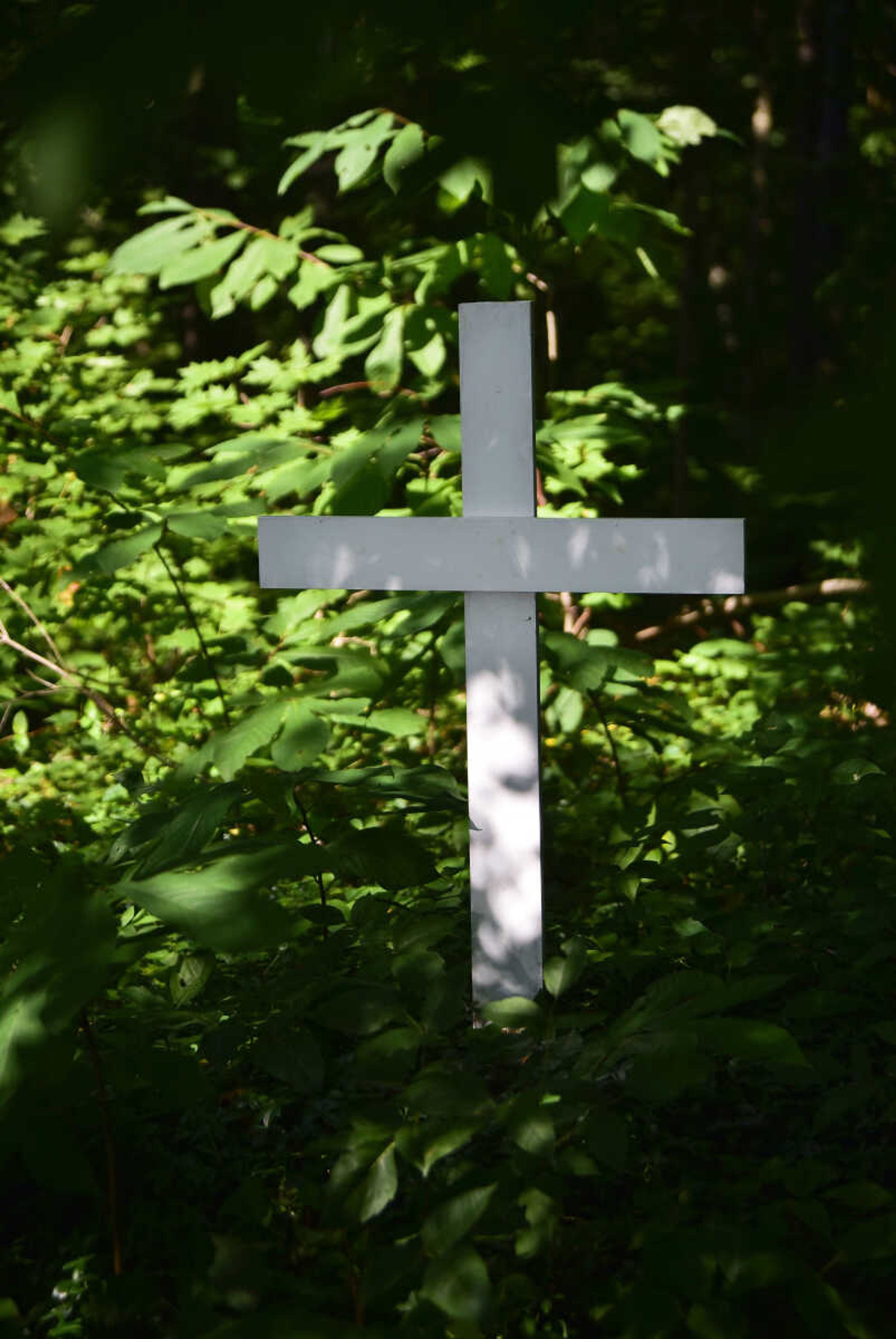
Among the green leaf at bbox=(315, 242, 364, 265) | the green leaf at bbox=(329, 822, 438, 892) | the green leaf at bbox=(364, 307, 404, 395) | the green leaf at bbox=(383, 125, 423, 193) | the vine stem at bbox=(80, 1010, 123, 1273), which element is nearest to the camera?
the green leaf at bbox=(383, 125, 423, 193)

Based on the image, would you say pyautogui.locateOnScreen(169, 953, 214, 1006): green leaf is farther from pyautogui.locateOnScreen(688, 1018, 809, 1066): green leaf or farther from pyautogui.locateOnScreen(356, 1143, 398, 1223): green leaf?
pyautogui.locateOnScreen(688, 1018, 809, 1066): green leaf

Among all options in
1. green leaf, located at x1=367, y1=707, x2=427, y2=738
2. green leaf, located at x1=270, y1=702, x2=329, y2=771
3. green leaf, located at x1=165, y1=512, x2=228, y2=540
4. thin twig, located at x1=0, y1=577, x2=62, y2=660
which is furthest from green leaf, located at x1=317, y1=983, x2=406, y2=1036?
thin twig, located at x1=0, y1=577, x2=62, y2=660

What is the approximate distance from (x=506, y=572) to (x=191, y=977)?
0.91m

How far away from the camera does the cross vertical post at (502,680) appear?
83.0 inches

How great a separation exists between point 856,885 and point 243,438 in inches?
71.5

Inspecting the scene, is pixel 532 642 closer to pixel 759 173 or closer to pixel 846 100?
pixel 846 100

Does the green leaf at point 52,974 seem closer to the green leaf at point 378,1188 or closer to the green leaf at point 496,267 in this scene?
the green leaf at point 378,1188

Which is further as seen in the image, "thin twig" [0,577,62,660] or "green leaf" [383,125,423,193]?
"thin twig" [0,577,62,660]

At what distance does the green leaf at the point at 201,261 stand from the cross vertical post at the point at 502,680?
1.05 metres

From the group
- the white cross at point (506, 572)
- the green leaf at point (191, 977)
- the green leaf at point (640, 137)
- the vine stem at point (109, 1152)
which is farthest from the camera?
the white cross at point (506, 572)

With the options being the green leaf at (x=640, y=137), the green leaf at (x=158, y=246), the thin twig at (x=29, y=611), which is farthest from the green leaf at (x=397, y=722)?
the thin twig at (x=29, y=611)

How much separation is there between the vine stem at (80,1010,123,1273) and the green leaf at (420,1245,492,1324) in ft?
1.80

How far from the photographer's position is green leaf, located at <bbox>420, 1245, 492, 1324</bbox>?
1.18 metres

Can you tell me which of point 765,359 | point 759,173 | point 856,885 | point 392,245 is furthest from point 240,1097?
point 759,173
